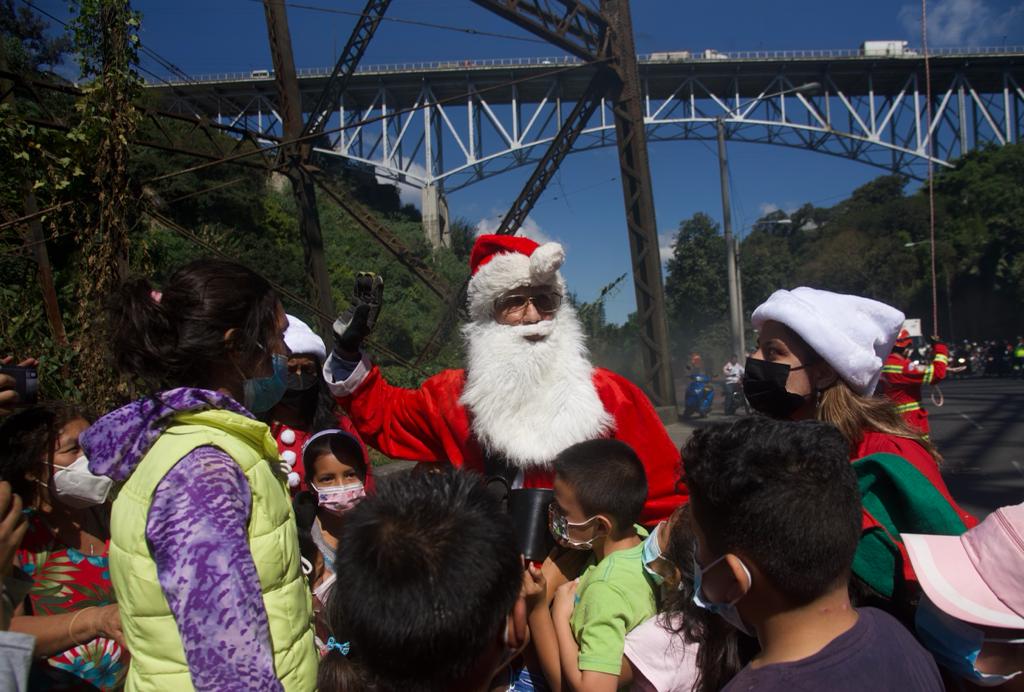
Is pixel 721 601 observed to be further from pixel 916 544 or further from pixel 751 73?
pixel 751 73

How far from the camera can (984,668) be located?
4.52 ft

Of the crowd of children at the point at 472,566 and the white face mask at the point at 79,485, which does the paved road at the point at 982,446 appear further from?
the white face mask at the point at 79,485

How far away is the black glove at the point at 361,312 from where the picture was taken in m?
2.47

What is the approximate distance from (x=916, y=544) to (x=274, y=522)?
1.31 metres

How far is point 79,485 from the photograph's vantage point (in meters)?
2.15

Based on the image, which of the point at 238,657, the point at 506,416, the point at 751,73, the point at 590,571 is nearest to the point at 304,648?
the point at 238,657

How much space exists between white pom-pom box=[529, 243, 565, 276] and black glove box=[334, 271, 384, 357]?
2.05 feet

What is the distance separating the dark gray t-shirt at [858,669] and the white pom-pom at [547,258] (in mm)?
1745

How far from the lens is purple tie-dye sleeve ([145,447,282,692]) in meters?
1.24

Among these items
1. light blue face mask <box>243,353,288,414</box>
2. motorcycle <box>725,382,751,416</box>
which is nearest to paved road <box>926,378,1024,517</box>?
motorcycle <box>725,382,751,416</box>

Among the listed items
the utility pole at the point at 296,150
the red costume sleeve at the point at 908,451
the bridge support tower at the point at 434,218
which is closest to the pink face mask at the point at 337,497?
the red costume sleeve at the point at 908,451

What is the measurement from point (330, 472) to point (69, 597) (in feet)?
3.15

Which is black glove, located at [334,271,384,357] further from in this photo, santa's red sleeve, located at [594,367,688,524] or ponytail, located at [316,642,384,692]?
ponytail, located at [316,642,384,692]

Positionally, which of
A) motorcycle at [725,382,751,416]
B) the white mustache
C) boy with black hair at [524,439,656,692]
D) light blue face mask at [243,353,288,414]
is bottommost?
motorcycle at [725,382,751,416]
